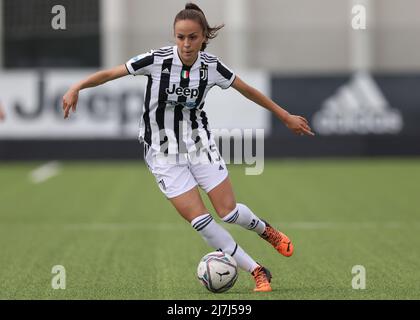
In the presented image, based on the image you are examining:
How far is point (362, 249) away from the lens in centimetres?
1145

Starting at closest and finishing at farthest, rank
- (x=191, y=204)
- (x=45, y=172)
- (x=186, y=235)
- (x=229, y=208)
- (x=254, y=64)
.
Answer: (x=191, y=204), (x=229, y=208), (x=186, y=235), (x=45, y=172), (x=254, y=64)

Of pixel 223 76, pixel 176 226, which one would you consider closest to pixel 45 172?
pixel 176 226

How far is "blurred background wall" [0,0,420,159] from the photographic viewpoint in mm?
23844

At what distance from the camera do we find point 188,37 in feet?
26.8

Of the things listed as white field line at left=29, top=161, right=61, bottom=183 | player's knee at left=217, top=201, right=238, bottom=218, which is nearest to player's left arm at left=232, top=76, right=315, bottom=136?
player's knee at left=217, top=201, right=238, bottom=218

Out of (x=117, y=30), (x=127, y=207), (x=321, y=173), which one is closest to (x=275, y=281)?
(x=127, y=207)

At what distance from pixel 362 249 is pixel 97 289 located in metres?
3.56

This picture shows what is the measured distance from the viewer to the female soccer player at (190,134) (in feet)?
27.5

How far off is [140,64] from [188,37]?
1.36ft

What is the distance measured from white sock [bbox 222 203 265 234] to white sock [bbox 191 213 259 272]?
11 cm

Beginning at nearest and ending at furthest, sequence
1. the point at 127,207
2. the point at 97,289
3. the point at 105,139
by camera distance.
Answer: the point at 97,289, the point at 127,207, the point at 105,139

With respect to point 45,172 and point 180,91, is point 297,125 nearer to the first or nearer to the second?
Answer: point 180,91

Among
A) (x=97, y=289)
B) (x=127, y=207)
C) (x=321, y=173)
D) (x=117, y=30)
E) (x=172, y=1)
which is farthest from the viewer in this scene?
(x=172, y=1)

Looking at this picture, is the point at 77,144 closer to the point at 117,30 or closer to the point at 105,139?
the point at 105,139
